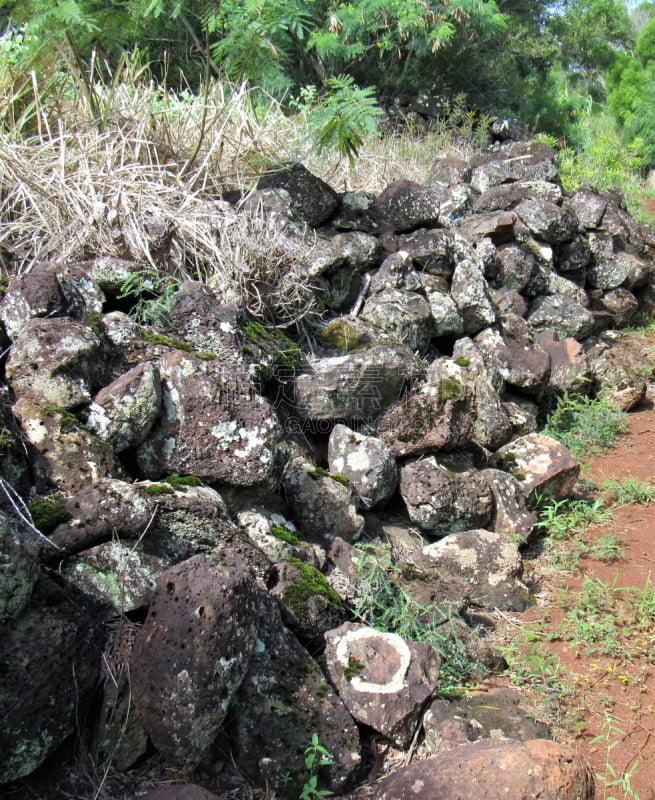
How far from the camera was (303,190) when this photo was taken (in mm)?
5180

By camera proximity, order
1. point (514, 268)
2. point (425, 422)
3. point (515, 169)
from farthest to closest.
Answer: point (515, 169)
point (514, 268)
point (425, 422)

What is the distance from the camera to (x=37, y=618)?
7.43 ft

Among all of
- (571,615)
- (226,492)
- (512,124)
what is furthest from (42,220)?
(512,124)

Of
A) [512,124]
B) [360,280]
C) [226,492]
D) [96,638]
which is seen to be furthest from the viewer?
[512,124]

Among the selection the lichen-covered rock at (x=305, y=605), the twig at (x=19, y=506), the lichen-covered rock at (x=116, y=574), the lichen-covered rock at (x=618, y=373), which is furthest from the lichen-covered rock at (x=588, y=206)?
the twig at (x=19, y=506)

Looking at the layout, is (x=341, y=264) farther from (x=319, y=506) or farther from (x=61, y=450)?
(x=61, y=450)

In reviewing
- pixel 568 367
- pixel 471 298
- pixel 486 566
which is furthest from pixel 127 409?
pixel 568 367

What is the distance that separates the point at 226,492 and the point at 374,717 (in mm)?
1154

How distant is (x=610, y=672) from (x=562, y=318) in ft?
12.3

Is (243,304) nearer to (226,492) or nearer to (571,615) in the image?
(226,492)

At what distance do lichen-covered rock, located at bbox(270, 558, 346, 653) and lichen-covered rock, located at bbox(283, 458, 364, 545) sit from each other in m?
0.61

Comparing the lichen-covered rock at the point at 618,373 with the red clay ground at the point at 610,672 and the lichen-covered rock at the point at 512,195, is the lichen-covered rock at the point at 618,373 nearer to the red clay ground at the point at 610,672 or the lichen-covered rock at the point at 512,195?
the lichen-covered rock at the point at 512,195

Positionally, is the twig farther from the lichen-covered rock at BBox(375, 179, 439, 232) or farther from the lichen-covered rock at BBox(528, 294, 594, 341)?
the lichen-covered rock at BBox(528, 294, 594, 341)

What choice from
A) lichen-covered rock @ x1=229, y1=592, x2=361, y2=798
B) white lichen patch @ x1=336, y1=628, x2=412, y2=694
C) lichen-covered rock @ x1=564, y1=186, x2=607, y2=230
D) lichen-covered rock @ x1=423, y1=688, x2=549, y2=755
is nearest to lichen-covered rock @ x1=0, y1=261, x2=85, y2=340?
lichen-covered rock @ x1=229, y1=592, x2=361, y2=798
